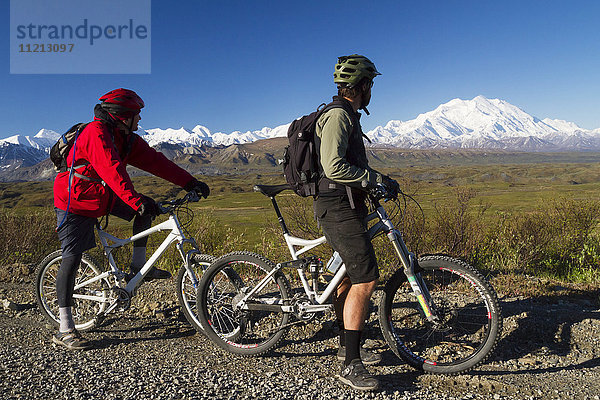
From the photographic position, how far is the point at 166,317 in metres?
5.18

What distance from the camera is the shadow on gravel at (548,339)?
3870mm

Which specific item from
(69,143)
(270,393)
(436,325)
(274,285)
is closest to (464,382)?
(436,325)

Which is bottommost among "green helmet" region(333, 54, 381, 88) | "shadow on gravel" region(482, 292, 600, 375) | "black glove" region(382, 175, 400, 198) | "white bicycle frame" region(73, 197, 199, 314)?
"shadow on gravel" region(482, 292, 600, 375)

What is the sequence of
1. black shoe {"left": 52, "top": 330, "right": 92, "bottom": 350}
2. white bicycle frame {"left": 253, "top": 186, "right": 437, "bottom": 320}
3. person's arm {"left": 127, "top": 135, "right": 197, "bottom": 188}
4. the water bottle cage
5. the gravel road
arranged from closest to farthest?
the gravel road, white bicycle frame {"left": 253, "top": 186, "right": 437, "bottom": 320}, the water bottle cage, black shoe {"left": 52, "top": 330, "right": 92, "bottom": 350}, person's arm {"left": 127, "top": 135, "right": 197, "bottom": 188}

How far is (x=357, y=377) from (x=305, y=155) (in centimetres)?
189

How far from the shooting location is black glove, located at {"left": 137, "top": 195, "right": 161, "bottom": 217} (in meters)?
4.06

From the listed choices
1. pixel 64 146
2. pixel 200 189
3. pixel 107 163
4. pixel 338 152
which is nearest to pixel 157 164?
pixel 200 189

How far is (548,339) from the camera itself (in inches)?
171

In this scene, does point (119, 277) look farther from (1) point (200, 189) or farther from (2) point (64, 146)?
(2) point (64, 146)

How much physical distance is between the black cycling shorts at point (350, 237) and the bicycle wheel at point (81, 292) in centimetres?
281

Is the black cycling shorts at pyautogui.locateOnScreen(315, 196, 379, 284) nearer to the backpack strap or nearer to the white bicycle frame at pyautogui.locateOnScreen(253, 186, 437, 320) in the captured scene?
the backpack strap

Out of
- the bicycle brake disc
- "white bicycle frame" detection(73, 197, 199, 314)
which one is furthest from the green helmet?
the bicycle brake disc

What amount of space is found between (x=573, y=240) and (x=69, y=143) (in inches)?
464

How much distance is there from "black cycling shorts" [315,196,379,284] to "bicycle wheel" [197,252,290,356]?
0.84 meters
